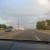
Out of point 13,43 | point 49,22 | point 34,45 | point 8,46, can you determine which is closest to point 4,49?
point 8,46

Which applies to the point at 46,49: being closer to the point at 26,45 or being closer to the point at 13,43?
the point at 26,45

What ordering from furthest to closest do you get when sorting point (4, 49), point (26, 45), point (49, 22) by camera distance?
point (49, 22) → point (26, 45) → point (4, 49)

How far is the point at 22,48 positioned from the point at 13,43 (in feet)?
1.47

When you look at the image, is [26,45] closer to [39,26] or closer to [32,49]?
[32,49]

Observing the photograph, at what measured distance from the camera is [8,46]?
4781 millimetres

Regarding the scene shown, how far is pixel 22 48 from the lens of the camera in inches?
186

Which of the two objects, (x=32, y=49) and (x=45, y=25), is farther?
(x=45, y=25)

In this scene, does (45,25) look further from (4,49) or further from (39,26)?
(4,49)

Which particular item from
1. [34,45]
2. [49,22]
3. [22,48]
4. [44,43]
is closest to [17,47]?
[22,48]

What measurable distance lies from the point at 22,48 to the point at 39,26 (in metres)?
172

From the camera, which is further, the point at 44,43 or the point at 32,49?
the point at 44,43

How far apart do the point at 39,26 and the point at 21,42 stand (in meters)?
172

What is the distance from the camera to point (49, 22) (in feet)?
546

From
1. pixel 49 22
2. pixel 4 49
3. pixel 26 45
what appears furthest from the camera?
pixel 49 22
